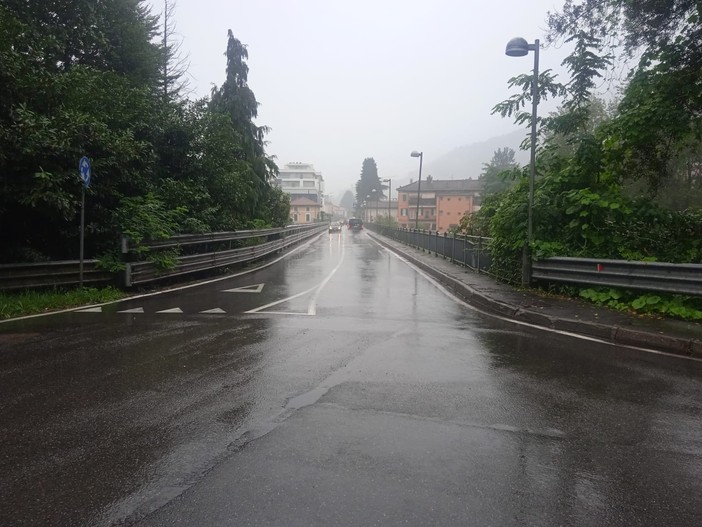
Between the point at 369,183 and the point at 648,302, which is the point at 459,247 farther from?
the point at 369,183

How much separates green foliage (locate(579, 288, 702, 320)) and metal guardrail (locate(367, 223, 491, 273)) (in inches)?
201

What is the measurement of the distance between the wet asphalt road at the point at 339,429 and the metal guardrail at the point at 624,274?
2.45 m

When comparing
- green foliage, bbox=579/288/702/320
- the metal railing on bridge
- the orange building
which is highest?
the orange building

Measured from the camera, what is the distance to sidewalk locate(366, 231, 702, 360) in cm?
649

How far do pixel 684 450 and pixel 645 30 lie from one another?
400 inches

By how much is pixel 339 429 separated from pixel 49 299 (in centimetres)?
777

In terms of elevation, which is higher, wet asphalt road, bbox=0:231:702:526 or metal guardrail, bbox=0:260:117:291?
metal guardrail, bbox=0:260:117:291

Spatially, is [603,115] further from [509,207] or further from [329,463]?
[329,463]

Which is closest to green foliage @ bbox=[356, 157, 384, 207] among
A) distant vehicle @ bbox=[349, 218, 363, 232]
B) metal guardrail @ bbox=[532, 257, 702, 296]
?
Answer: distant vehicle @ bbox=[349, 218, 363, 232]

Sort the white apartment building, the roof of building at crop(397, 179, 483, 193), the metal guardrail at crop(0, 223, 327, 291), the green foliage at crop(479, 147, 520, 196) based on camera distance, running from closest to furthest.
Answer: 1. the metal guardrail at crop(0, 223, 327, 291)
2. the green foliage at crop(479, 147, 520, 196)
3. the roof of building at crop(397, 179, 483, 193)
4. the white apartment building

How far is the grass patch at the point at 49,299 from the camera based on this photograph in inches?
326

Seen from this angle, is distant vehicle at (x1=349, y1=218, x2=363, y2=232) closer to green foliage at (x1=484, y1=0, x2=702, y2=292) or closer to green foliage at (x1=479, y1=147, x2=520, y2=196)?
green foliage at (x1=479, y1=147, x2=520, y2=196)

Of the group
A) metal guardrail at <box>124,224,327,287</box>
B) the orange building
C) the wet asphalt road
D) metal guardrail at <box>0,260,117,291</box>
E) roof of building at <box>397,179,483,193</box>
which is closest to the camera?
the wet asphalt road

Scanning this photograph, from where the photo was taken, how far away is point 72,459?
318cm
